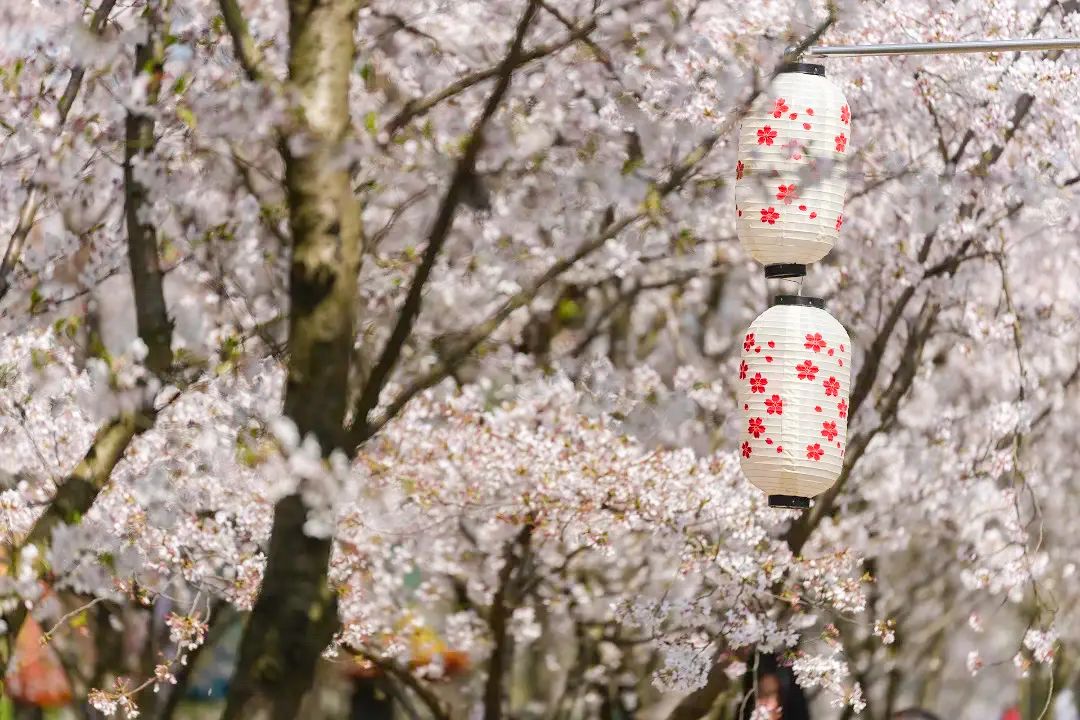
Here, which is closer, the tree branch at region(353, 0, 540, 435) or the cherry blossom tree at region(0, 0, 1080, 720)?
the tree branch at region(353, 0, 540, 435)

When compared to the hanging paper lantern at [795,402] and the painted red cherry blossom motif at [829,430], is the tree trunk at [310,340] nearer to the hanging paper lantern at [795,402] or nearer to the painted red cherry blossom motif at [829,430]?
the hanging paper lantern at [795,402]

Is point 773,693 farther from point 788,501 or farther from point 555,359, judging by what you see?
point 788,501

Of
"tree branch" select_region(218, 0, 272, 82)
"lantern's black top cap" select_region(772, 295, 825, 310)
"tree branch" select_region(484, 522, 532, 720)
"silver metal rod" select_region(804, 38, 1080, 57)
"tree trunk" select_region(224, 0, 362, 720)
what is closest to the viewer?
"tree trunk" select_region(224, 0, 362, 720)

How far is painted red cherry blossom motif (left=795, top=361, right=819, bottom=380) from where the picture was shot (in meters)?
6.73

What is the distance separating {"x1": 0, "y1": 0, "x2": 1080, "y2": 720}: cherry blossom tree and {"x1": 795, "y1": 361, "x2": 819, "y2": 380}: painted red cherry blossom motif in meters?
0.91

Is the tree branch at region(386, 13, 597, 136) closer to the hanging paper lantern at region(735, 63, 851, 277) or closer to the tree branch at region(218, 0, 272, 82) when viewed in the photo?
the tree branch at region(218, 0, 272, 82)

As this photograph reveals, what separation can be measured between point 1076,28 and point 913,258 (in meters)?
1.86

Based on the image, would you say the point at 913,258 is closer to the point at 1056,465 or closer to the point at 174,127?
the point at 1056,465

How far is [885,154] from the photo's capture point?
10.8 metres

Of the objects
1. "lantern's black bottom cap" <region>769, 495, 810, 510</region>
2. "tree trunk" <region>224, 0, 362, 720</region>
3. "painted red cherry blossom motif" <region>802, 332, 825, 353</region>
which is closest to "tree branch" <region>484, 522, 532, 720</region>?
"lantern's black bottom cap" <region>769, 495, 810, 510</region>

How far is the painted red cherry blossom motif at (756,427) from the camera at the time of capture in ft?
22.2

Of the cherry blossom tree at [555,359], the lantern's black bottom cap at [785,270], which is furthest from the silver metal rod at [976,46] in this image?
the cherry blossom tree at [555,359]

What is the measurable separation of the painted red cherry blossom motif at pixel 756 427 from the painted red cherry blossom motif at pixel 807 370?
10.6 inches

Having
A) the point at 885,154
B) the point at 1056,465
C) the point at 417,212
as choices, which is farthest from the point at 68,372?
the point at 1056,465
